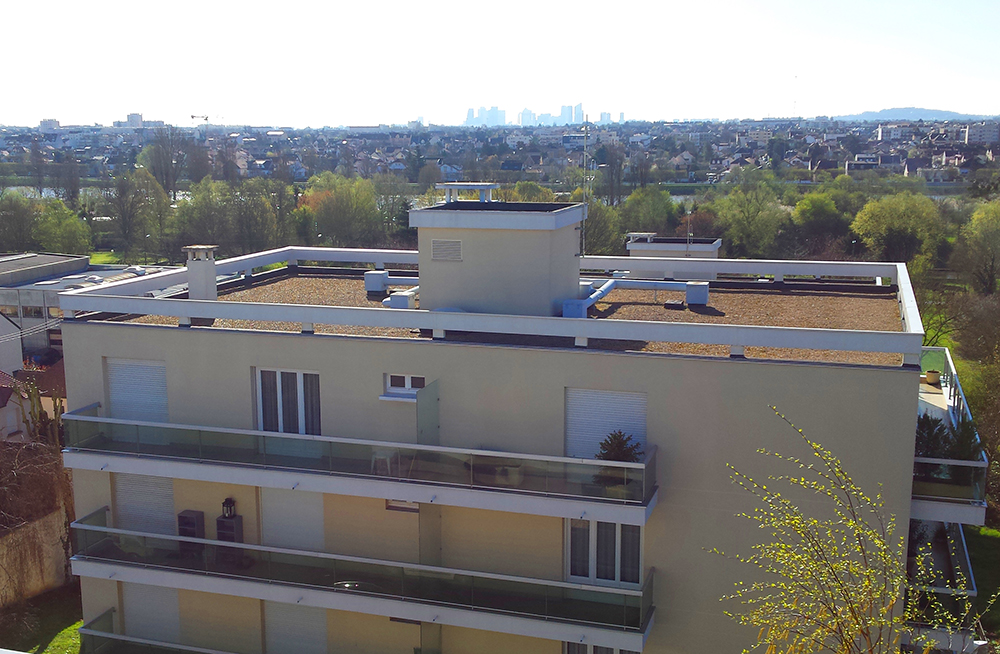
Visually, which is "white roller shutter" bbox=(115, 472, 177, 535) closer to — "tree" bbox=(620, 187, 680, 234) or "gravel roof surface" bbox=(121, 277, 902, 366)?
"gravel roof surface" bbox=(121, 277, 902, 366)

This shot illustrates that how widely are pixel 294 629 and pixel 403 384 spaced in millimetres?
4541

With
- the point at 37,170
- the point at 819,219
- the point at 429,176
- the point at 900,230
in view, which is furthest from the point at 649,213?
the point at 37,170

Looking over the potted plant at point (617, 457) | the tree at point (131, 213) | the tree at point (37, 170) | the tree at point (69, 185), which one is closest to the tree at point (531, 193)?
the tree at point (131, 213)

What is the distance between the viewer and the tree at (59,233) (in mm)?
62656

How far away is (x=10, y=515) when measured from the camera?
23.5 metres

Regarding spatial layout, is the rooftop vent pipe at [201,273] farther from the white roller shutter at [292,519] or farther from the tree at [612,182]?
the tree at [612,182]

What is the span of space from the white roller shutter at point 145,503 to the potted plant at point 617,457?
754 centimetres

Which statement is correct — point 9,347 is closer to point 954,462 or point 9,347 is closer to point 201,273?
point 201,273

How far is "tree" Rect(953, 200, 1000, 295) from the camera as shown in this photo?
53.3 m

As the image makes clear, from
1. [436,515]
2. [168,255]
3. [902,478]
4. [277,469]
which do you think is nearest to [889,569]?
[902,478]

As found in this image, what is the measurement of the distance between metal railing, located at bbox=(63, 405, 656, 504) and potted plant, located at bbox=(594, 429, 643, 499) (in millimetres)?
14

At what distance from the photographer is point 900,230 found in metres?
61.6

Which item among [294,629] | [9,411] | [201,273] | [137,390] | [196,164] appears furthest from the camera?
[196,164]

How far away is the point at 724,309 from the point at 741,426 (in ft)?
17.9
